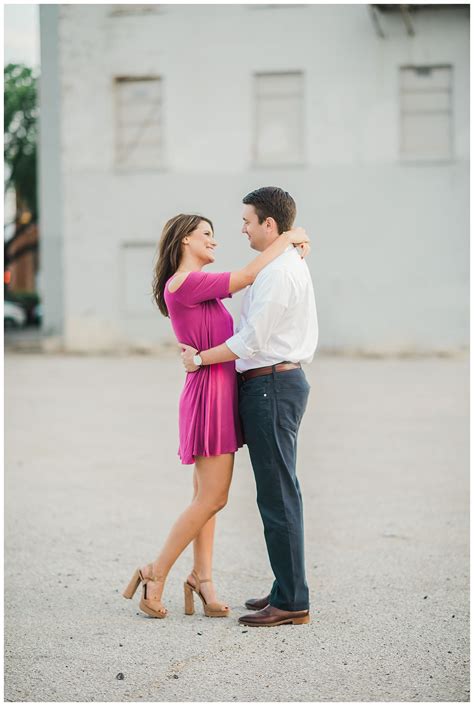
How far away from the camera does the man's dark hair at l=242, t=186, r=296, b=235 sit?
4465 mm

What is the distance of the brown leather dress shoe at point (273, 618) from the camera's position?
457cm

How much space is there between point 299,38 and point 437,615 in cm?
1877

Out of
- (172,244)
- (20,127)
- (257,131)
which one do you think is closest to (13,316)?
(20,127)

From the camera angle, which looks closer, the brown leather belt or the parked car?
the brown leather belt

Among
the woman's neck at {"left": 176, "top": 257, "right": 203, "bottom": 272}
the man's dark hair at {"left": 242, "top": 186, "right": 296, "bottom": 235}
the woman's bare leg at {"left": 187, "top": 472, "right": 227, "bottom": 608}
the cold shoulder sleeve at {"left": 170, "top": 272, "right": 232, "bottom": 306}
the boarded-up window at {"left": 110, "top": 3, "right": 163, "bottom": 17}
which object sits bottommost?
the woman's bare leg at {"left": 187, "top": 472, "right": 227, "bottom": 608}

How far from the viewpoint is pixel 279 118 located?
875 inches

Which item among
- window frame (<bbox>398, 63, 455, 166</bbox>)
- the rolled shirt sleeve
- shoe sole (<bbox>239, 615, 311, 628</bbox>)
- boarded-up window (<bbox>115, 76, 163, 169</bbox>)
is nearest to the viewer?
the rolled shirt sleeve

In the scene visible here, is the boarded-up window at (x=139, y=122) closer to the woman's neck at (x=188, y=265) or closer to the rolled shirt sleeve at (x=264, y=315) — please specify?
the woman's neck at (x=188, y=265)

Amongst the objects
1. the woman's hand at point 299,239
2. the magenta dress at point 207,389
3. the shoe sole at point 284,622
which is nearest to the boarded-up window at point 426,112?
the woman's hand at point 299,239

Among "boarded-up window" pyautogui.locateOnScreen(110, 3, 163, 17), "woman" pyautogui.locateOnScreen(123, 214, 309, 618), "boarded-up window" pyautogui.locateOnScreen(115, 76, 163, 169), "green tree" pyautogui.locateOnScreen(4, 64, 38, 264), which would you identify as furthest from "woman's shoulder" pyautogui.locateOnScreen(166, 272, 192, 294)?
"green tree" pyautogui.locateOnScreen(4, 64, 38, 264)

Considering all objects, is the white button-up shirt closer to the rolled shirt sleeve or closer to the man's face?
the rolled shirt sleeve

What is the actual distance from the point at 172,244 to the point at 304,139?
18.0 metres

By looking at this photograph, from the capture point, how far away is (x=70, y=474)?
854 cm

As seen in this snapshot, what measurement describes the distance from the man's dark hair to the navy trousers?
2.18 feet
